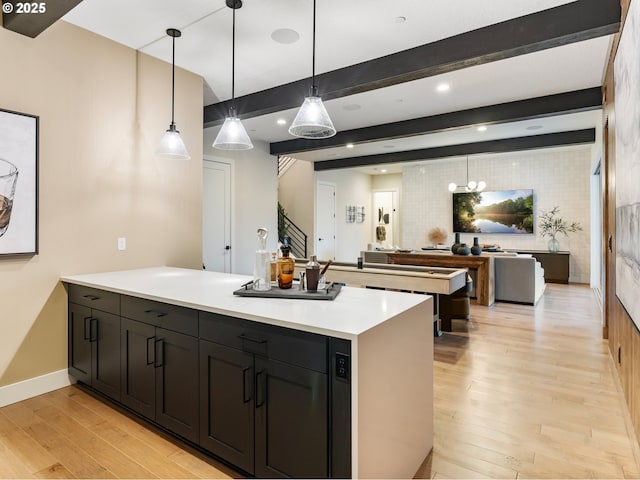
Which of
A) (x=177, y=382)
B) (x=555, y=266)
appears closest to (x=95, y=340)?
(x=177, y=382)

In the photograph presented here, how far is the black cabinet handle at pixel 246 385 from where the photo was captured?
6.01 feet

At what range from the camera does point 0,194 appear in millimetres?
2689

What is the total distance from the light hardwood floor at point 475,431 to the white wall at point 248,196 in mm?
3966

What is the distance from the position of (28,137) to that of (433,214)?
9.16 meters

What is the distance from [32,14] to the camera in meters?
2.55

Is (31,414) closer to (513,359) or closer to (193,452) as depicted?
(193,452)

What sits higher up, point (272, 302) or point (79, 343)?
point (272, 302)

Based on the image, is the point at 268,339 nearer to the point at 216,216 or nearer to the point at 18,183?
the point at 18,183

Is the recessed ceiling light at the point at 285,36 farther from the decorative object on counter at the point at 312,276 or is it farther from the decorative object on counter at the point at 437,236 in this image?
the decorative object on counter at the point at 437,236

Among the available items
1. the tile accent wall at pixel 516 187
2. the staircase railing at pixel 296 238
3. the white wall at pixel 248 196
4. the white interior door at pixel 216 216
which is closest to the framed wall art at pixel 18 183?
the white interior door at pixel 216 216

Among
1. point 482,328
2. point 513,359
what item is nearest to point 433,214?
point 482,328

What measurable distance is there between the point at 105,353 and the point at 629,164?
3568mm

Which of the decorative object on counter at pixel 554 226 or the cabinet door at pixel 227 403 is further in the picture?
the decorative object on counter at pixel 554 226

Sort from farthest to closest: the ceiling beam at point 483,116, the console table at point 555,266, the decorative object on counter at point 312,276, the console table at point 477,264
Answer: the console table at point 555,266 < the console table at point 477,264 < the ceiling beam at point 483,116 < the decorative object on counter at point 312,276
